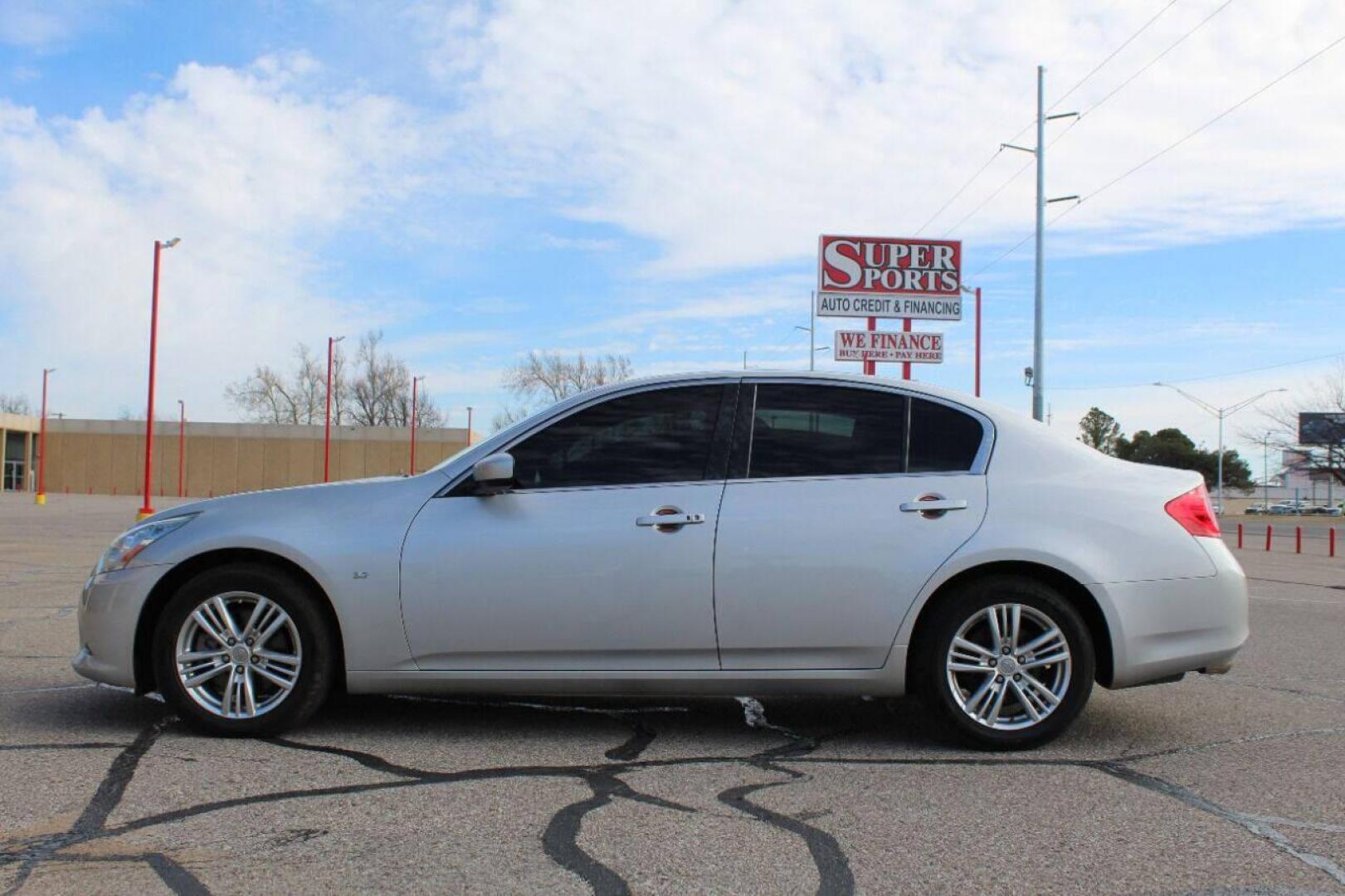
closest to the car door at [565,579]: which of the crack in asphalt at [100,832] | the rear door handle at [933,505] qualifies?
the rear door handle at [933,505]

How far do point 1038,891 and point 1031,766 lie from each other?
1457 mm

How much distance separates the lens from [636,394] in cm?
524

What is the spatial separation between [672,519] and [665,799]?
1198 mm

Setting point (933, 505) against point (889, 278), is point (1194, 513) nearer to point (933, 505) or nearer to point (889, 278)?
point (933, 505)

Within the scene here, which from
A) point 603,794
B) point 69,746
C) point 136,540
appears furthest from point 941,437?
point 69,746

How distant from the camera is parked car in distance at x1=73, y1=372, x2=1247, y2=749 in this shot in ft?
16.0

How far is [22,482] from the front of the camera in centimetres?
7981

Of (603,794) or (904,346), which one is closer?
(603,794)

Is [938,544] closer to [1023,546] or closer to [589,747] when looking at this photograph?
[1023,546]

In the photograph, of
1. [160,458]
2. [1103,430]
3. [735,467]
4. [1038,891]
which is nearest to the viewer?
[1038,891]

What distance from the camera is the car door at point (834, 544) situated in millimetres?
4863

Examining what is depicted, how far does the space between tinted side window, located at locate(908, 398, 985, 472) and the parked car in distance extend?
0.5 inches

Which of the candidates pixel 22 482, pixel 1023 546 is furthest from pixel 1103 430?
pixel 1023 546

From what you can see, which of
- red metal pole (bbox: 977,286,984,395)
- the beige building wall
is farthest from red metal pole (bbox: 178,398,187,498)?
red metal pole (bbox: 977,286,984,395)
